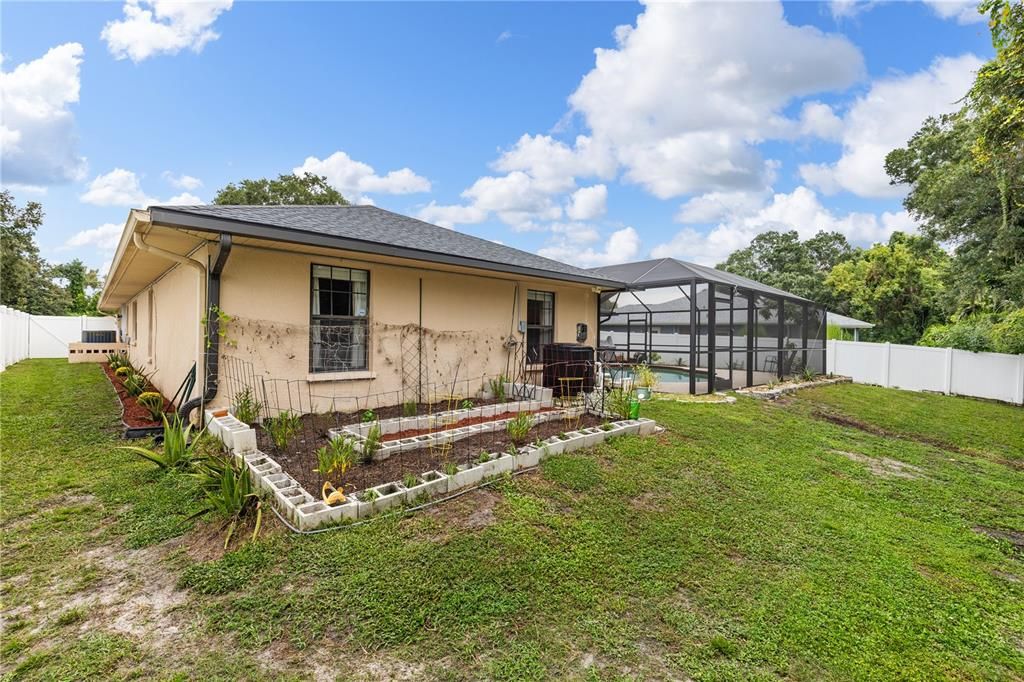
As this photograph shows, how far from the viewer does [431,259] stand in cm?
586

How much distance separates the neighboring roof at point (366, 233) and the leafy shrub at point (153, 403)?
2732 millimetres

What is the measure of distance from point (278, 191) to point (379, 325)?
20.8 meters

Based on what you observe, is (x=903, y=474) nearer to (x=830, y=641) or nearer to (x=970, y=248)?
(x=830, y=641)

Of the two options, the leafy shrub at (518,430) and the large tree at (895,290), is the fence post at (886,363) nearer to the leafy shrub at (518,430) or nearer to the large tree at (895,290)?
the large tree at (895,290)

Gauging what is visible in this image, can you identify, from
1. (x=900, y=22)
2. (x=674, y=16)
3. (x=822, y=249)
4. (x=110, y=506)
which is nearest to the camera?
(x=110, y=506)

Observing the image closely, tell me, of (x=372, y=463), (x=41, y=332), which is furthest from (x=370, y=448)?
(x=41, y=332)

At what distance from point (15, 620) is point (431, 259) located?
470 cm

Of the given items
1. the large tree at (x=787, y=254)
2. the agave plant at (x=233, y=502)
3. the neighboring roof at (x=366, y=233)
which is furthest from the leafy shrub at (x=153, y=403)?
the large tree at (x=787, y=254)

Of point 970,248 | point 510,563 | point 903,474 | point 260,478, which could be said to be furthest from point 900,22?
point 260,478

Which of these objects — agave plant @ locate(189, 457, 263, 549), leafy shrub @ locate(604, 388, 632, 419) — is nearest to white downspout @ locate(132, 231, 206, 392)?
agave plant @ locate(189, 457, 263, 549)

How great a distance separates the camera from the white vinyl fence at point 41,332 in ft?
40.8

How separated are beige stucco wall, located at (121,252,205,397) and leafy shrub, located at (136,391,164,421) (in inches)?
11.0

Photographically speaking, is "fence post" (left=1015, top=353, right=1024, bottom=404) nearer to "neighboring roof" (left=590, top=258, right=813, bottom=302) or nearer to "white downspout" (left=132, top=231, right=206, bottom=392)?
"neighboring roof" (left=590, top=258, right=813, bottom=302)

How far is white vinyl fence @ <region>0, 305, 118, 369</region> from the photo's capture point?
40.8 ft
